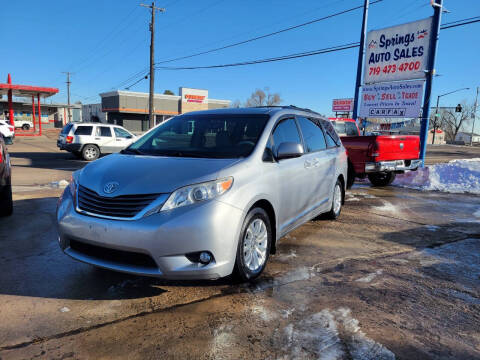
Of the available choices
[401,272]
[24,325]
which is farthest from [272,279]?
[24,325]

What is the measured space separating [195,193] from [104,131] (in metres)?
15.1

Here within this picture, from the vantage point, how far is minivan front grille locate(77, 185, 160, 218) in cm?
289

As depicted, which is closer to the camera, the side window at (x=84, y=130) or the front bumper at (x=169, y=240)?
the front bumper at (x=169, y=240)

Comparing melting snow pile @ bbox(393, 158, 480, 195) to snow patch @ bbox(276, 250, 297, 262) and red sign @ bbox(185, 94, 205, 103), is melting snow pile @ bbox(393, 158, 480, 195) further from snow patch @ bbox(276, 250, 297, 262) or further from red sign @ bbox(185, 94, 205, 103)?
red sign @ bbox(185, 94, 205, 103)

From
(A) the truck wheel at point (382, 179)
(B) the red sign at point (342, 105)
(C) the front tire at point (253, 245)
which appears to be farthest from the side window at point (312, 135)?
(B) the red sign at point (342, 105)

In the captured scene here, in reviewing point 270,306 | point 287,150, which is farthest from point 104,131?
point 270,306

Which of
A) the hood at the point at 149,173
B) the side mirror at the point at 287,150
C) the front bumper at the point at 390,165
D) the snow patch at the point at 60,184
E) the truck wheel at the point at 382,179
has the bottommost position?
the snow patch at the point at 60,184

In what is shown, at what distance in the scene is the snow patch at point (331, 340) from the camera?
8.09 ft

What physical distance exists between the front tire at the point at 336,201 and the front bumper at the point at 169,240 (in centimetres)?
318

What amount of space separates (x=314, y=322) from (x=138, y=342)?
136cm

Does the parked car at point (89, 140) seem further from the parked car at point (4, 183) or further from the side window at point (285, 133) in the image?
the side window at point (285, 133)

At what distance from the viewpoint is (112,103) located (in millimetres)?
52625

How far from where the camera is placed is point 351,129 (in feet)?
42.1

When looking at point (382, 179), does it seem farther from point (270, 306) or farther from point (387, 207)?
point (270, 306)
